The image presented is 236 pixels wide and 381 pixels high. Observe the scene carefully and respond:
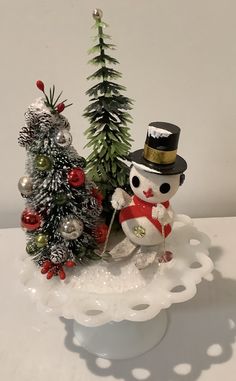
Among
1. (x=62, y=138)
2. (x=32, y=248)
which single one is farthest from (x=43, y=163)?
(x=32, y=248)

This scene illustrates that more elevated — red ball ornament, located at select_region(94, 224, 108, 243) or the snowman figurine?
the snowman figurine

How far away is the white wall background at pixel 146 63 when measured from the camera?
0.95 m

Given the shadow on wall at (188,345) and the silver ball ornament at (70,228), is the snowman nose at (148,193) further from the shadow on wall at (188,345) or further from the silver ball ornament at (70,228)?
the shadow on wall at (188,345)

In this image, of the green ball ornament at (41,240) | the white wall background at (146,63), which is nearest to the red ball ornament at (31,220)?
the green ball ornament at (41,240)

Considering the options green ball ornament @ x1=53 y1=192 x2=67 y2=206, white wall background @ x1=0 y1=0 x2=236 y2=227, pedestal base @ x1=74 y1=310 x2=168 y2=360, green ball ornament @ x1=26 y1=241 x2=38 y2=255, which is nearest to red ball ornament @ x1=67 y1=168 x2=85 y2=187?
green ball ornament @ x1=53 y1=192 x2=67 y2=206

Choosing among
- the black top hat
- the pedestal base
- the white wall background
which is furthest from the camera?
the white wall background

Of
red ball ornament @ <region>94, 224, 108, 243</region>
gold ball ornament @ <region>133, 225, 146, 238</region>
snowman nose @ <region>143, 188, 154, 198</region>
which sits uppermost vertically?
snowman nose @ <region>143, 188, 154, 198</region>

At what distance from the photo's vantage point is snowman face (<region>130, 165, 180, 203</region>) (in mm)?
679

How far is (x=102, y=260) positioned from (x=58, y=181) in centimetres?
16

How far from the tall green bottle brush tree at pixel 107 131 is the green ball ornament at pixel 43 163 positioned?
0.10 meters

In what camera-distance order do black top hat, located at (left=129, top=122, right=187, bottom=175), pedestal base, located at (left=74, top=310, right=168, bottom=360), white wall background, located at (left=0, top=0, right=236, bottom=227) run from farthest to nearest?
1. white wall background, located at (left=0, top=0, right=236, bottom=227)
2. pedestal base, located at (left=74, top=310, right=168, bottom=360)
3. black top hat, located at (left=129, top=122, right=187, bottom=175)

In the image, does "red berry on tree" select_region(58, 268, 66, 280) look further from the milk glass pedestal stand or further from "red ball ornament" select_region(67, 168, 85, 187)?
"red ball ornament" select_region(67, 168, 85, 187)

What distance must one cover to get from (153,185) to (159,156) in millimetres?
45

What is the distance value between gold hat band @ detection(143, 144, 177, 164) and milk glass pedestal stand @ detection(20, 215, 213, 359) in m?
0.17
